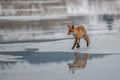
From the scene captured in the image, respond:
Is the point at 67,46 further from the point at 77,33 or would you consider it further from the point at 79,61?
the point at 79,61

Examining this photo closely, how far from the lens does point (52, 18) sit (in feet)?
74.4

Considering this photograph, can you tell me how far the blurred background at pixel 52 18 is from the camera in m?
17.0

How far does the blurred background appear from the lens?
17016 mm

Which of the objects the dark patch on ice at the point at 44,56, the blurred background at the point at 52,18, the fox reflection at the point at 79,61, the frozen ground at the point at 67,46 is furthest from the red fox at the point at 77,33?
the blurred background at the point at 52,18

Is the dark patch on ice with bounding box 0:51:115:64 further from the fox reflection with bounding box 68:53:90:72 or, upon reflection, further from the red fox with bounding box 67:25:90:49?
the red fox with bounding box 67:25:90:49

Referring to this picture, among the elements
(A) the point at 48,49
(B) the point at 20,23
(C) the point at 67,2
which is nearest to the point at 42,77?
(A) the point at 48,49

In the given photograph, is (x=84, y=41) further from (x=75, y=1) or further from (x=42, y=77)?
(x=75, y=1)

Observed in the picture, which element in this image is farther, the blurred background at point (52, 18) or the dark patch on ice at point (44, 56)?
the blurred background at point (52, 18)

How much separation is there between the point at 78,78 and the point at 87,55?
9.14ft

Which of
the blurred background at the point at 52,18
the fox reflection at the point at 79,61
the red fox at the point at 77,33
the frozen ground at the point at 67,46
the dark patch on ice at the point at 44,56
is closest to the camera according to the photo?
the fox reflection at the point at 79,61

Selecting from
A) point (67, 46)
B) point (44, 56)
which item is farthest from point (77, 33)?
point (44, 56)

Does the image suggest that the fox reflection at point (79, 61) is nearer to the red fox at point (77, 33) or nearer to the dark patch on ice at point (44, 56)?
the dark patch on ice at point (44, 56)

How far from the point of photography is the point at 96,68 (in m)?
10.1

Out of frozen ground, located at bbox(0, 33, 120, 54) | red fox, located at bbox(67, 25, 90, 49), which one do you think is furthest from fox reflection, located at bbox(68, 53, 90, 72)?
red fox, located at bbox(67, 25, 90, 49)
